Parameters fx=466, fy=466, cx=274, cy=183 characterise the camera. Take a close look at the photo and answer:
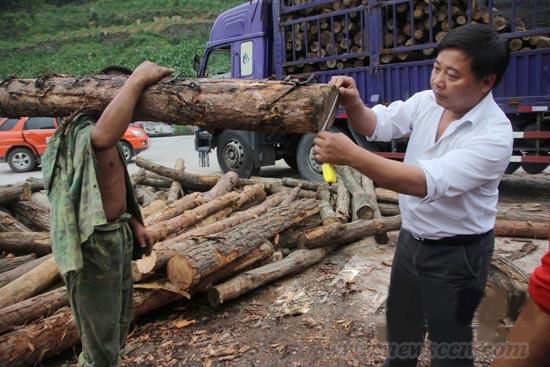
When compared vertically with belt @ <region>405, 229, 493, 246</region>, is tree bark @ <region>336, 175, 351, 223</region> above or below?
below

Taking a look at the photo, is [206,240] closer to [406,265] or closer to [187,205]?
[187,205]

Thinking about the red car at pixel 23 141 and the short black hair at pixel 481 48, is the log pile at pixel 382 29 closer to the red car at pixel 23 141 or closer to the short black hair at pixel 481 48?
the short black hair at pixel 481 48

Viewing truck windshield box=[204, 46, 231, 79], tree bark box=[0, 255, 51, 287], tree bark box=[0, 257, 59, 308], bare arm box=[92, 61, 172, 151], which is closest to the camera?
bare arm box=[92, 61, 172, 151]

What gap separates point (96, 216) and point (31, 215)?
4.39 metres

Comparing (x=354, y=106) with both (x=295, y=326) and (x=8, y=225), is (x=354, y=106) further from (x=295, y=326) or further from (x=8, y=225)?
(x=8, y=225)

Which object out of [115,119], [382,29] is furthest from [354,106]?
[382,29]

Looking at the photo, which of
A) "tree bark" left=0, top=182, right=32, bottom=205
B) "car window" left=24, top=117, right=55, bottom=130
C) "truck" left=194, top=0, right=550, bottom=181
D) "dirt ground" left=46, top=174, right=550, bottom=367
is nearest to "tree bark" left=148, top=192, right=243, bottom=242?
"dirt ground" left=46, top=174, right=550, bottom=367

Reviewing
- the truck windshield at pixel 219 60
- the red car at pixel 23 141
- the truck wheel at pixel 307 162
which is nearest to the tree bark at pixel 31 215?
the truck wheel at pixel 307 162

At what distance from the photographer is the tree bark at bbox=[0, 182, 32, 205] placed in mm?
6124

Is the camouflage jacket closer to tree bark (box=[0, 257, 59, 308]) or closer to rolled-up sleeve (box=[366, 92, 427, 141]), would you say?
rolled-up sleeve (box=[366, 92, 427, 141])

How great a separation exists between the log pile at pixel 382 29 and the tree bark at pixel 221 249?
4.16 meters

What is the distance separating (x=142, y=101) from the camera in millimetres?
2703

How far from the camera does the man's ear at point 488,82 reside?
6.66 feet

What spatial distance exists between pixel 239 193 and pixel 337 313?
279 centimetres
